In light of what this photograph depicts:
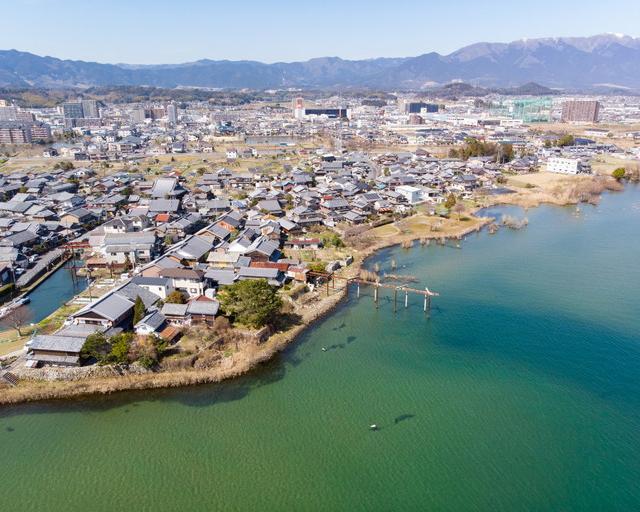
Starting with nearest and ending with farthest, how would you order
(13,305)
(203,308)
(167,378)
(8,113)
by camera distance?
(167,378) < (203,308) < (13,305) < (8,113)

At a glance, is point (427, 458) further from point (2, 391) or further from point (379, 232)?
point (379, 232)


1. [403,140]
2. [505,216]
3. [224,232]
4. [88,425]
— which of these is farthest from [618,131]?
[88,425]

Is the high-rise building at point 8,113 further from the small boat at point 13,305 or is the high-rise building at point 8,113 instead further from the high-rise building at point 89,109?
the small boat at point 13,305

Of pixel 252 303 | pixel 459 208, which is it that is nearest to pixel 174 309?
pixel 252 303

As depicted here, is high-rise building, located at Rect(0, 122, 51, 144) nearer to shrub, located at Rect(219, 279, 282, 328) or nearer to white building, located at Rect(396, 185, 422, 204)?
white building, located at Rect(396, 185, 422, 204)

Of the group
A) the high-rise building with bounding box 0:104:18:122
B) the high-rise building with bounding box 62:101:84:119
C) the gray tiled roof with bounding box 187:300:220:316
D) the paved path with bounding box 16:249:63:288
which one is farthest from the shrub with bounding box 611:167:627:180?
the high-rise building with bounding box 0:104:18:122

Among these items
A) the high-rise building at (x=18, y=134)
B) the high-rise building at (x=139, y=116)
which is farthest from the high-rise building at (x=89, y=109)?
the high-rise building at (x=18, y=134)

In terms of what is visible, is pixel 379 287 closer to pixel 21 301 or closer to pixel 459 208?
pixel 21 301
